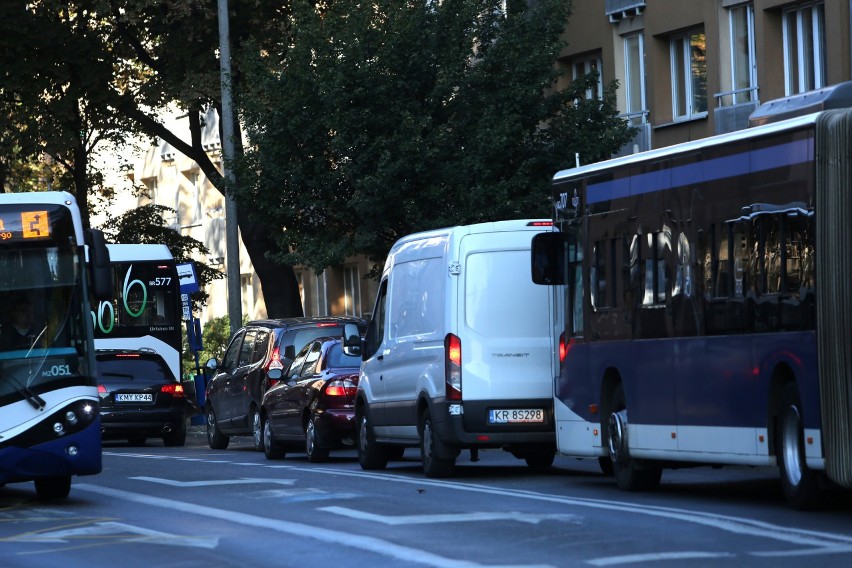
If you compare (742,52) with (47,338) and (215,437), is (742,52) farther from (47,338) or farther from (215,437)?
(47,338)

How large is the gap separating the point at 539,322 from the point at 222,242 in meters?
43.0

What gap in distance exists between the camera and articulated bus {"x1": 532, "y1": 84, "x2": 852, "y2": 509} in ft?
41.8

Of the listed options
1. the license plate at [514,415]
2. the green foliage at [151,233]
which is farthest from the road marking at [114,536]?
the green foliage at [151,233]

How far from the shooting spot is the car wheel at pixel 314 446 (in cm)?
2261

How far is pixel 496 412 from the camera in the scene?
1792 cm

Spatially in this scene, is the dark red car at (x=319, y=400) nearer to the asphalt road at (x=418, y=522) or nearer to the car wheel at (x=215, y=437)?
the asphalt road at (x=418, y=522)

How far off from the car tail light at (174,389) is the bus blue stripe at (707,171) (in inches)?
629

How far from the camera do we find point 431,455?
18.3 m

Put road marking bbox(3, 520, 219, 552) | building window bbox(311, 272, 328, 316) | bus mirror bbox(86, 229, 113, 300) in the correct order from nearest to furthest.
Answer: road marking bbox(3, 520, 219, 552), bus mirror bbox(86, 229, 113, 300), building window bbox(311, 272, 328, 316)

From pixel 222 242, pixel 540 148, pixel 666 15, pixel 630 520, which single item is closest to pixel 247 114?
pixel 540 148

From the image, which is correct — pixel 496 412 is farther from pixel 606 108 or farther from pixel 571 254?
pixel 606 108

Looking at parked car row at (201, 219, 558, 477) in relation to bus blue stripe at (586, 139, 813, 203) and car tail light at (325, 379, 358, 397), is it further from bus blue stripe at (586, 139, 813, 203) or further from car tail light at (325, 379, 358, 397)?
bus blue stripe at (586, 139, 813, 203)

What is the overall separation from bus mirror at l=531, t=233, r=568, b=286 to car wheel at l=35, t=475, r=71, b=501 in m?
4.61

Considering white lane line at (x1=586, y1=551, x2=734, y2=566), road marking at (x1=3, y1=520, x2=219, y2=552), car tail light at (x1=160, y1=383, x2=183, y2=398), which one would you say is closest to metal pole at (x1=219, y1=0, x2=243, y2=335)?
car tail light at (x1=160, y1=383, x2=183, y2=398)
